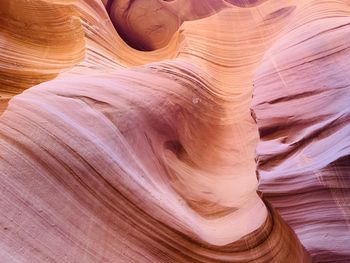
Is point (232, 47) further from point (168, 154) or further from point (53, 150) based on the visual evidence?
point (53, 150)

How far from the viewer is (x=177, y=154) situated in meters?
1.76

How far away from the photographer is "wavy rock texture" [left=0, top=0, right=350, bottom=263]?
1.24 metres

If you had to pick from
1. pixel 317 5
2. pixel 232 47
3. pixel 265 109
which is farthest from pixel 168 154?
pixel 317 5

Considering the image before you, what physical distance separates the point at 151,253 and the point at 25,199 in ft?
1.58

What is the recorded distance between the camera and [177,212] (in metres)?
1.39

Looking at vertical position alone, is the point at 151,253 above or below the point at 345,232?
below

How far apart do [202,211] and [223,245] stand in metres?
0.24

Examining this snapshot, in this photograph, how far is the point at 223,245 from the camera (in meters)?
1.33

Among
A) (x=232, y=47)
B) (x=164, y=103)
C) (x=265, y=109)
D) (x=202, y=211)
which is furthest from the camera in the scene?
(x=232, y=47)

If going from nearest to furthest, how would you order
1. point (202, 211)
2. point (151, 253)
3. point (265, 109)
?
point (151, 253)
point (202, 211)
point (265, 109)

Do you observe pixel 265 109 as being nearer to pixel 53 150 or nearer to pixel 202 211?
pixel 202 211

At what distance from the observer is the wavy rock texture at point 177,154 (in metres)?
1.24

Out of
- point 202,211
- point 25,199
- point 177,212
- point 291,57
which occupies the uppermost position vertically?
point 291,57

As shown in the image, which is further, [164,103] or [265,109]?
[164,103]
